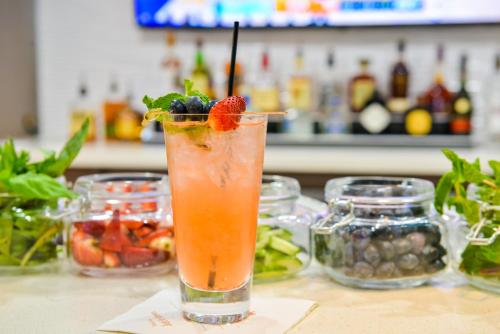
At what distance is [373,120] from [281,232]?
177 centimetres

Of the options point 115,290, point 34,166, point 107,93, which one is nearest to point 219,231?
point 115,290

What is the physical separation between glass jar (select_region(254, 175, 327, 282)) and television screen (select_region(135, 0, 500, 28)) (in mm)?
1970

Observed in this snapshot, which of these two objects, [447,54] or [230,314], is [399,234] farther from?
[447,54]

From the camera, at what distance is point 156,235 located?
100 cm

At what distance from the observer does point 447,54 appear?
2.91 metres

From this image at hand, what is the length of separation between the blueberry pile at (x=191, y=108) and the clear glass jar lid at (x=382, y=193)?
11.4 inches

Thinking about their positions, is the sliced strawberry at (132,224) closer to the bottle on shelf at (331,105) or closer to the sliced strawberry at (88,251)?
the sliced strawberry at (88,251)

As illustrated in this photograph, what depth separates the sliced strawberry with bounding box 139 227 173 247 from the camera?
99 cm

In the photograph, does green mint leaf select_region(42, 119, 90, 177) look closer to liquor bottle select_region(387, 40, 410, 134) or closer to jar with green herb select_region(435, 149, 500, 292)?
jar with green herb select_region(435, 149, 500, 292)

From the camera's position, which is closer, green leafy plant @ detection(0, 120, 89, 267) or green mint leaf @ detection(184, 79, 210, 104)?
green mint leaf @ detection(184, 79, 210, 104)

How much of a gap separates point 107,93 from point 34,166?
2.17 meters

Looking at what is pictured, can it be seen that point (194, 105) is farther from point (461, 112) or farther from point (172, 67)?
point (172, 67)

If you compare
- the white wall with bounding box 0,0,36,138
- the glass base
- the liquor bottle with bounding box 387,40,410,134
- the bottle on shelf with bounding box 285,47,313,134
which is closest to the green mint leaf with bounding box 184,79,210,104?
the glass base

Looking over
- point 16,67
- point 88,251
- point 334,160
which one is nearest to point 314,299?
point 88,251
